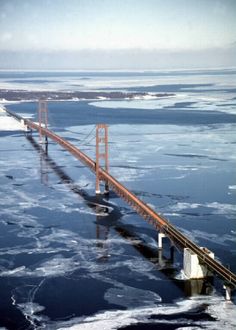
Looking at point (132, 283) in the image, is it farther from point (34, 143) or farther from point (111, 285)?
point (34, 143)

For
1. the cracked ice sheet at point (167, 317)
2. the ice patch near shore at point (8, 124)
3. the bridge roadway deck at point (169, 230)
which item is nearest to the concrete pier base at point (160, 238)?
the bridge roadway deck at point (169, 230)

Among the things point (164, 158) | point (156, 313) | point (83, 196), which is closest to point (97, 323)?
point (156, 313)

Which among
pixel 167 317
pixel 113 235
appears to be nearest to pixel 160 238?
pixel 113 235

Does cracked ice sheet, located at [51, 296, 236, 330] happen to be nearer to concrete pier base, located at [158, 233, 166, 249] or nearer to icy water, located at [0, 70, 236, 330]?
icy water, located at [0, 70, 236, 330]

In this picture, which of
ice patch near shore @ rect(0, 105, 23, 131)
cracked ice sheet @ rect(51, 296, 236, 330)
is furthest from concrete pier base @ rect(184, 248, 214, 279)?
ice patch near shore @ rect(0, 105, 23, 131)

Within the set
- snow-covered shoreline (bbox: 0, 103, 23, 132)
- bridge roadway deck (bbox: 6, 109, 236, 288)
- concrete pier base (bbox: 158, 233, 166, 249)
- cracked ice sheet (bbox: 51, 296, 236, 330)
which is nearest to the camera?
cracked ice sheet (bbox: 51, 296, 236, 330)

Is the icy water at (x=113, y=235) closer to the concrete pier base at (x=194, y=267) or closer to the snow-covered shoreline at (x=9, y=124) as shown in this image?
the concrete pier base at (x=194, y=267)
